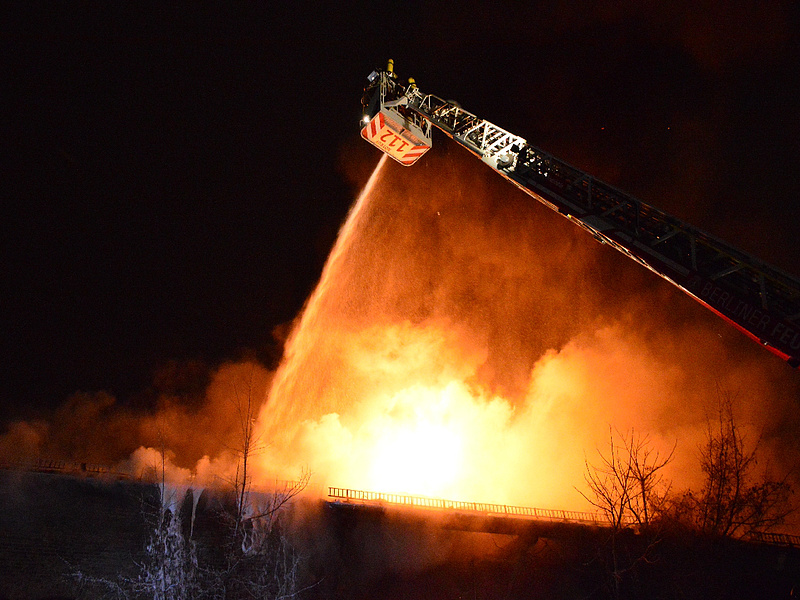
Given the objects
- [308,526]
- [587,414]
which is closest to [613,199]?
[308,526]

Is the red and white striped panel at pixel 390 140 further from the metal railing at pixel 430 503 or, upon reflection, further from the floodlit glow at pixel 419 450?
the floodlit glow at pixel 419 450

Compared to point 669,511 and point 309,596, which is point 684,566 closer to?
point 669,511

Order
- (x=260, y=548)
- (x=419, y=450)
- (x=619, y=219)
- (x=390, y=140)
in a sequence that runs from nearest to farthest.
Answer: (x=619, y=219) < (x=390, y=140) < (x=260, y=548) < (x=419, y=450)

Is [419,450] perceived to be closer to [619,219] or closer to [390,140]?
[390,140]

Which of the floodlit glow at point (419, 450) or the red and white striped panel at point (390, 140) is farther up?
the red and white striped panel at point (390, 140)

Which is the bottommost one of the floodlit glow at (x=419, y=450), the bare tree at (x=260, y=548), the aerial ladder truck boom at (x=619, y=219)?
the bare tree at (x=260, y=548)

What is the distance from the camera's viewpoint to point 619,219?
9.77m

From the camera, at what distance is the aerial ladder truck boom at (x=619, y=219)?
307 inches

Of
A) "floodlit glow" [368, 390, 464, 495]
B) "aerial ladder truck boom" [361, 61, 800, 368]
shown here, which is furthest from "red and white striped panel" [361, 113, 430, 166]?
"floodlit glow" [368, 390, 464, 495]

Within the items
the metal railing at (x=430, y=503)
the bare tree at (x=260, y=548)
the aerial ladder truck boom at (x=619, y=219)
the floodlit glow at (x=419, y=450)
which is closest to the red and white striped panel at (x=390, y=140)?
the aerial ladder truck boom at (x=619, y=219)

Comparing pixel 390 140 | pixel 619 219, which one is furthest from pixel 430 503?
pixel 619 219

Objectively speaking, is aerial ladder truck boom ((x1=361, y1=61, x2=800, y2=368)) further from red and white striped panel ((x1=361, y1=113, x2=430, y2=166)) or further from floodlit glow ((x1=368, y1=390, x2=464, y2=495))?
floodlit glow ((x1=368, y1=390, x2=464, y2=495))

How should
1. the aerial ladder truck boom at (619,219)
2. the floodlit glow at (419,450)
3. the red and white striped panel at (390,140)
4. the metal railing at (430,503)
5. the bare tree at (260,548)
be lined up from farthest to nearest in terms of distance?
the floodlit glow at (419,450), the metal railing at (430,503), the bare tree at (260,548), the red and white striped panel at (390,140), the aerial ladder truck boom at (619,219)

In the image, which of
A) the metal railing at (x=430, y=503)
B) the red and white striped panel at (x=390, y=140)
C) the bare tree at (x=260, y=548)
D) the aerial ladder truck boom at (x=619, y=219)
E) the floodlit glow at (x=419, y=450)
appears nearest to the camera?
the aerial ladder truck boom at (x=619, y=219)
